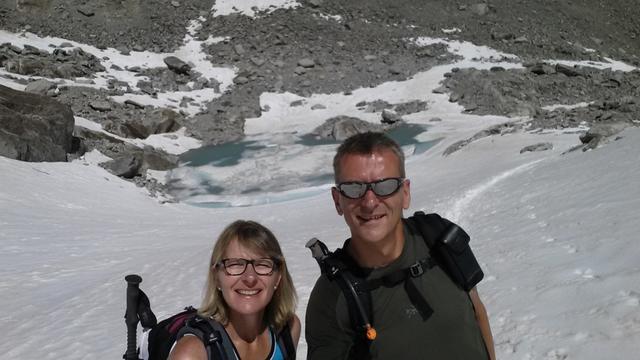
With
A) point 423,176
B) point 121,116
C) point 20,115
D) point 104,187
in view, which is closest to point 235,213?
point 104,187

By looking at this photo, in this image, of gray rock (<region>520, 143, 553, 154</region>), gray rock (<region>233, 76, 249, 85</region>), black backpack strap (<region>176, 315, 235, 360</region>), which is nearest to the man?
black backpack strap (<region>176, 315, 235, 360</region>)

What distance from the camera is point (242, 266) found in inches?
110

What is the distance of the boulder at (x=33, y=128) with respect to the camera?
19345 mm

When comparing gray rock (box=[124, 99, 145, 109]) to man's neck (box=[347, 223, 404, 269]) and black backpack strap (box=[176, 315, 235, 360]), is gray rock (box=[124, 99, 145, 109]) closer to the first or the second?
black backpack strap (box=[176, 315, 235, 360])

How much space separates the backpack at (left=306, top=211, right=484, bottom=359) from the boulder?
2016cm

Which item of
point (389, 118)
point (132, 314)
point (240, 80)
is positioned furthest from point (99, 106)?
point (132, 314)

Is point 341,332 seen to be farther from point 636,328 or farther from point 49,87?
point 49,87

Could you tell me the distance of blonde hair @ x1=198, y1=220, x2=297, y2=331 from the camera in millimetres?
2748

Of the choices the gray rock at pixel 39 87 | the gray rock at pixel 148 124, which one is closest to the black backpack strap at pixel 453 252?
the gray rock at pixel 148 124

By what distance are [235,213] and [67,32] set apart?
3371 cm

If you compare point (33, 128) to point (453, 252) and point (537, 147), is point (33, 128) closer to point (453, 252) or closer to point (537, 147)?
point (537, 147)

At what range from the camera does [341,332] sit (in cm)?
221

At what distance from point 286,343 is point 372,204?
1111mm

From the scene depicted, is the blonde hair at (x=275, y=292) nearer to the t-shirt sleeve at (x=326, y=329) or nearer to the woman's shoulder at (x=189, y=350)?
the woman's shoulder at (x=189, y=350)
